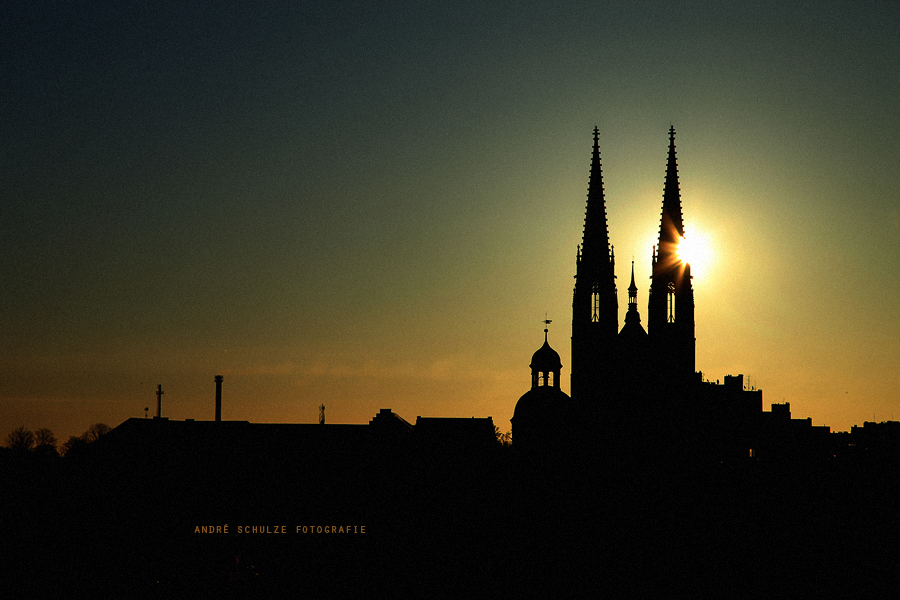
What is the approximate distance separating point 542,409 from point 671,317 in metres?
14.6

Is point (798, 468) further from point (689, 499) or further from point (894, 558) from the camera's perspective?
point (894, 558)

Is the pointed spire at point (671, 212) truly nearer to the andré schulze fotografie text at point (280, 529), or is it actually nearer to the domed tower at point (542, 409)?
the domed tower at point (542, 409)

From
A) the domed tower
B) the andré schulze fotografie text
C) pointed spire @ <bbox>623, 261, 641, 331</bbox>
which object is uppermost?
pointed spire @ <bbox>623, 261, 641, 331</bbox>

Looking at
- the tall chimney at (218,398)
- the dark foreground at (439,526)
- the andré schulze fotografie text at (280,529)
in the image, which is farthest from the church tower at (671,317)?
the tall chimney at (218,398)

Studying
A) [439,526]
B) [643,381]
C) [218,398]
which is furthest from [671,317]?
[218,398]

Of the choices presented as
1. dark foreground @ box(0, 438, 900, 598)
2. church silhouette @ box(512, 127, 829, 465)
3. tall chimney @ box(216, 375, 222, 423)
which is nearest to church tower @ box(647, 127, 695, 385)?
church silhouette @ box(512, 127, 829, 465)

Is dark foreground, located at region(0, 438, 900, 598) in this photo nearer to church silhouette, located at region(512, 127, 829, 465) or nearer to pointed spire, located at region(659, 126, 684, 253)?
church silhouette, located at region(512, 127, 829, 465)

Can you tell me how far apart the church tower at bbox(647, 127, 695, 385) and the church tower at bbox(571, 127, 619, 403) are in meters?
3.82

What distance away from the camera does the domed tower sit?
93000 mm

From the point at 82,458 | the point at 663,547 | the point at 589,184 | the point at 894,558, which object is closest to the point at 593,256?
the point at 589,184

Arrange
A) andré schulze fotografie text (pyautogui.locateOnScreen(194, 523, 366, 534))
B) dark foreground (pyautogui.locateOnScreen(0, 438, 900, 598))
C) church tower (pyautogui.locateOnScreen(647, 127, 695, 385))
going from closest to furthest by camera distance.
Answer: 1. dark foreground (pyautogui.locateOnScreen(0, 438, 900, 598))
2. andré schulze fotografie text (pyautogui.locateOnScreen(194, 523, 366, 534))
3. church tower (pyautogui.locateOnScreen(647, 127, 695, 385))

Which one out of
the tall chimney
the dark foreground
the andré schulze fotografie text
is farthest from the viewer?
the tall chimney

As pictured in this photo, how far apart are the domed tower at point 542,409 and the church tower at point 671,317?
32.0ft

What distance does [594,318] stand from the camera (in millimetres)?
91250
